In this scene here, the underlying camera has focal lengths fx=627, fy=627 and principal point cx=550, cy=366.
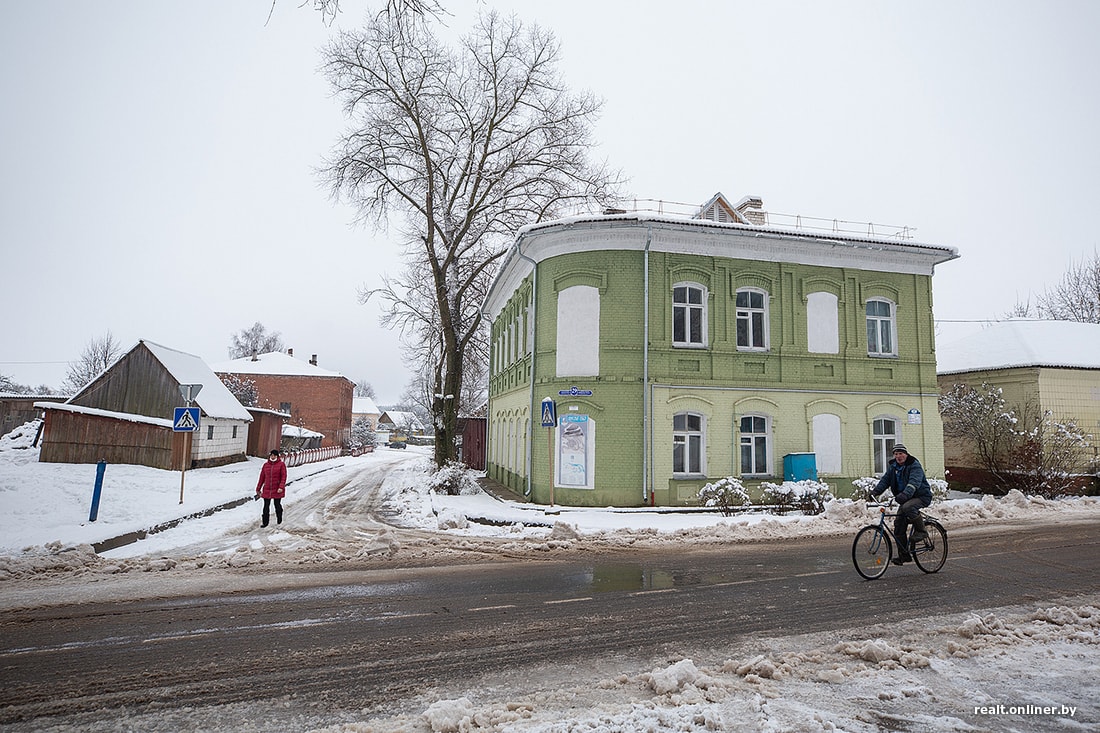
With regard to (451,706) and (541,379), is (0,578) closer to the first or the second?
(451,706)

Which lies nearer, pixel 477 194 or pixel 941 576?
pixel 941 576

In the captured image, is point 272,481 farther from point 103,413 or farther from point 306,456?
point 306,456

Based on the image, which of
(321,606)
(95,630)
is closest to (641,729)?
(321,606)

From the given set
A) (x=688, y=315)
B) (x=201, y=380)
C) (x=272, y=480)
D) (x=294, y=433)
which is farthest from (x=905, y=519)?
(x=294, y=433)

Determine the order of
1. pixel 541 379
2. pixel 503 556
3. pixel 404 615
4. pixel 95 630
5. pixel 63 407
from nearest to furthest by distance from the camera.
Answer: pixel 95 630
pixel 404 615
pixel 503 556
pixel 541 379
pixel 63 407

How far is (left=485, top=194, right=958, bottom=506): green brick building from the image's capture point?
17078 mm

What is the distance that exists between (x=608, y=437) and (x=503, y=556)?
6614 mm

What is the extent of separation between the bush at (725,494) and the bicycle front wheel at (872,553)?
7.15m

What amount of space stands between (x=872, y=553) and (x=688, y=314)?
32.8 feet

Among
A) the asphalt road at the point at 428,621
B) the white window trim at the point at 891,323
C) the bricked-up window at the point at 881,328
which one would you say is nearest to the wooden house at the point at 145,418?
the asphalt road at the point at 428,621

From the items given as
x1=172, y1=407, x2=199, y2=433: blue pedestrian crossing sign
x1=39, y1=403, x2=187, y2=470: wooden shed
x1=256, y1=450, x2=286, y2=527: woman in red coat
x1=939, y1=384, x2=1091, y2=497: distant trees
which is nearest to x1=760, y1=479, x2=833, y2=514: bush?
x1=939, y1=384, x2=1091, y2=497: distant trees

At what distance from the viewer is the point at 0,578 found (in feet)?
28.3

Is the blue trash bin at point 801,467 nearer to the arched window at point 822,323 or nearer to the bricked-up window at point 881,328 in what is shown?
the arched window at point 822,323

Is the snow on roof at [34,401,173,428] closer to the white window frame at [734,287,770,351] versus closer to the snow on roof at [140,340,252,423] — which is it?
the snow on roof at [140,340,252,423]
